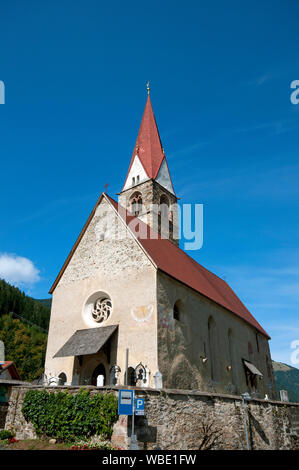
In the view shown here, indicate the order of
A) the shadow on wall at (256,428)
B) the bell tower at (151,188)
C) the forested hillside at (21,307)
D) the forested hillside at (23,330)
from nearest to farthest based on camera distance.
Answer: the shadow on wall at (256,428), the bell tower at (151,188), the forested hillside at (23,330), the forested hillside at (21,307)

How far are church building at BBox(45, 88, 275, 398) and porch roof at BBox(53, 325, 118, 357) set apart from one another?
65 millimetres

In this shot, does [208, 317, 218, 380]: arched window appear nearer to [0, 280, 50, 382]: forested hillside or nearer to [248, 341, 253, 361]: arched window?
[248, 341, 253, 361]: arched window

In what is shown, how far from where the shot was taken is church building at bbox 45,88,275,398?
1548 centimetres

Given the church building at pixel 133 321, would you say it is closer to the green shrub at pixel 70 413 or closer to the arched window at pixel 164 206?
the green shrub at pixel 70 413

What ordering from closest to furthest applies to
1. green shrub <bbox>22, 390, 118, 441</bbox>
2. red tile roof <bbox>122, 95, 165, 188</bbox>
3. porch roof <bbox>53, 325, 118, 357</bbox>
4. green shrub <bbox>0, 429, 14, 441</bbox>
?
1. green shrub <bbox>22, 390, 118, 441</bbox>
2. green shrub <bbox>0, 429, 14, 441</bbox>
3. porch roof <bbox>53, 325, 118, 357</bbox>
4. red tile roof <bbox>122, 95, 165, 188</bbox>

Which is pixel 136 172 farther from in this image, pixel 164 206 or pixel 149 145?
pixel 164 206

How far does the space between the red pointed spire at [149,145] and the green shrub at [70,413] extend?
861 inches

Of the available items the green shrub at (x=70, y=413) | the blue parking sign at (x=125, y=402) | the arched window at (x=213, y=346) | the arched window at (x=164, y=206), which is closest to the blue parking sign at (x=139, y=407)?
the blue parking sign at (x=125, y=402)

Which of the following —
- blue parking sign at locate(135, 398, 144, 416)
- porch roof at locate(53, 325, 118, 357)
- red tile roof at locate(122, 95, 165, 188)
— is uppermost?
red tile roof at locate(122, 95, 165, 188)

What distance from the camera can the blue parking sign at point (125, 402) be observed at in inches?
415

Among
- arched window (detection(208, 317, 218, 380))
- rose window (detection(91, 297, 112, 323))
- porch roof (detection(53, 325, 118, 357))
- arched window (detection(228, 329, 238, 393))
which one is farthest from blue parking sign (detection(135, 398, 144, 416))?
arched window (detection(228, 329, 238, 393))

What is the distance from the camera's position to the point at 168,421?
39.7ft
